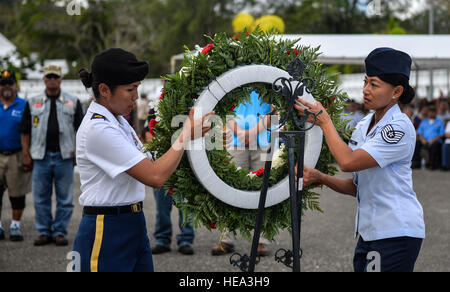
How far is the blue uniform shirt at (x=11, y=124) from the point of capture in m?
6.18

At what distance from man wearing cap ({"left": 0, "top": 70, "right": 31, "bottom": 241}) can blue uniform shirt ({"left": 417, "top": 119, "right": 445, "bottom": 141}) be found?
969 centimetres

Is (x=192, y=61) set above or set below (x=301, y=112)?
above

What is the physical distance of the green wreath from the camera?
8.70ft

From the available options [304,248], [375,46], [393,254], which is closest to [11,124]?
[304,248]

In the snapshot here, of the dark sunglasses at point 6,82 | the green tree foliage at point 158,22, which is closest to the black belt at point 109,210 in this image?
the dark sunglasses at point 6,82

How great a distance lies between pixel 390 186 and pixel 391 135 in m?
0.27

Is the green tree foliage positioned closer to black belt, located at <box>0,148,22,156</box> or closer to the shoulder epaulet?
black belt, located at <box>0,148,22,156</box>

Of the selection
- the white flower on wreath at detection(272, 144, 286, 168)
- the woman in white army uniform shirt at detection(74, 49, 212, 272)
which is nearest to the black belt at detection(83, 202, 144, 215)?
the woman in white army uniform shirt at detection(74, 49, 212, 272)

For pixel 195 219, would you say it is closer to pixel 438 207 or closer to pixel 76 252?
pixel 76 252

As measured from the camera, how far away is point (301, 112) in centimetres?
259

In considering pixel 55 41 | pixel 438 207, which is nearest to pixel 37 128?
pixel 438 207

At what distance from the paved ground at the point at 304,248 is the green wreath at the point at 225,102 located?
2.24 meters

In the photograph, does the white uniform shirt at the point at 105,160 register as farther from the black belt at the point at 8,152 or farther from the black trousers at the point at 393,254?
the black belt at the point at 8,152

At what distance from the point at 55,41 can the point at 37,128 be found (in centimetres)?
3157
